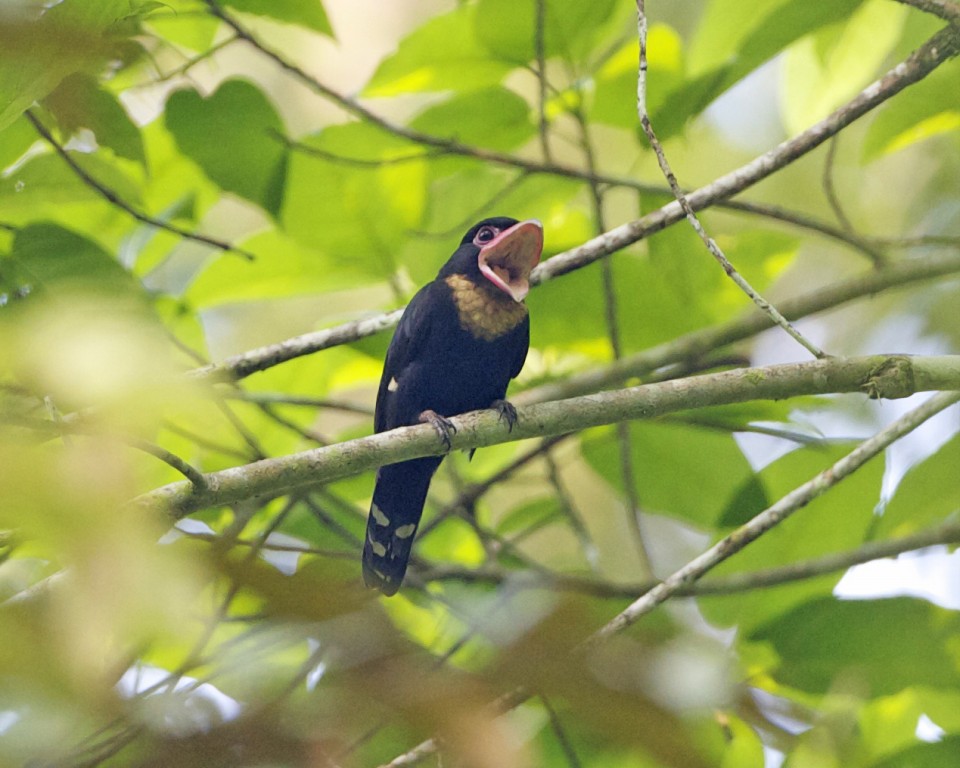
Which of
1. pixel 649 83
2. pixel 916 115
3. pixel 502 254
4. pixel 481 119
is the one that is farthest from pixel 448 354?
pixel 916 115

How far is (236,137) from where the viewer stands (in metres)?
2.91

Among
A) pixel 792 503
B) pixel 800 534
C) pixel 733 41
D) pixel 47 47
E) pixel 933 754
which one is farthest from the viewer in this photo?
pixel 733 41

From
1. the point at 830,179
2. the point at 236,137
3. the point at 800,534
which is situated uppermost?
the point at 236,137

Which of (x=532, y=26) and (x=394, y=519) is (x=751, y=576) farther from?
(x=532, y=26)

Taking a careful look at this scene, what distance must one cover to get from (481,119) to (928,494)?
1.59 m

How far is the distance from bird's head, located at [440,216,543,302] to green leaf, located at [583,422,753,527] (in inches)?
22.3

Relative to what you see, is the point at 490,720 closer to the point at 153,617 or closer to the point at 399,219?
the point at 153,617

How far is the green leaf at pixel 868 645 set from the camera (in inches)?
89.3

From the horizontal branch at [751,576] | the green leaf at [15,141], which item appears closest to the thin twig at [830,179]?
the horizontal branch at [751,576]

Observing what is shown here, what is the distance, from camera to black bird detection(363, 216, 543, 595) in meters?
3.10

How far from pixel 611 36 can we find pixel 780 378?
1.37 metres

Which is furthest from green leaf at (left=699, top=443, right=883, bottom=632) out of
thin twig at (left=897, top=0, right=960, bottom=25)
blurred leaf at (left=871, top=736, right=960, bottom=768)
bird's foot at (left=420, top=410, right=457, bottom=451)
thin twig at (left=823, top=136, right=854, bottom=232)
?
thin twig at (left=897, top=0, right=960, bottom=25)

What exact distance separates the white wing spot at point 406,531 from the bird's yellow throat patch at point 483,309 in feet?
2.00

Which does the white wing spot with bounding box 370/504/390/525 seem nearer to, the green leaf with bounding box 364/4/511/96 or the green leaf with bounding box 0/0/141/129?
the green leaf with bounding box 364/4/511/96
